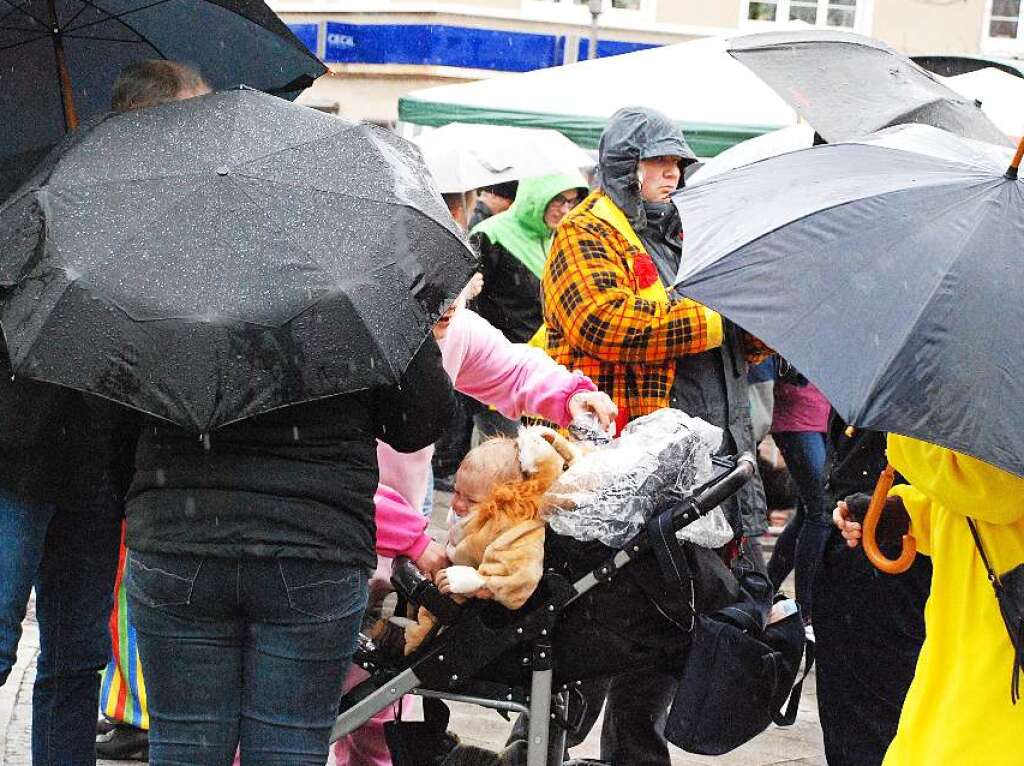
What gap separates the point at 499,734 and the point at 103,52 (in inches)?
105

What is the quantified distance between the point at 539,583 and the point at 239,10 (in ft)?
5.49

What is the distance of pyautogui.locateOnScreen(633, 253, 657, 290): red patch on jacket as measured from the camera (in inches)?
209

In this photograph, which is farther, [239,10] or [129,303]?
[239,10]

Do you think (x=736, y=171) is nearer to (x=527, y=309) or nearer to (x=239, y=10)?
(x=239, y=10)

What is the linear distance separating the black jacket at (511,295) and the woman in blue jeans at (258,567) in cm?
587

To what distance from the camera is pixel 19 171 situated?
413 centimetres

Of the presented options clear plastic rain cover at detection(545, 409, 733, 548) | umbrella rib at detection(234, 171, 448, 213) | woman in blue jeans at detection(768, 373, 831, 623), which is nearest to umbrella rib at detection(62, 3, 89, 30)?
Answer: umbrella rib at detection(234, 171, 448, 213)

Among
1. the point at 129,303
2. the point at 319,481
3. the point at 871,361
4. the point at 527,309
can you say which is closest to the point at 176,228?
the point at 129,303

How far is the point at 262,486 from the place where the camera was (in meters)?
3.34

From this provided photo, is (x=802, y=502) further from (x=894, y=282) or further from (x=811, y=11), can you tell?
(x=811, y=11)

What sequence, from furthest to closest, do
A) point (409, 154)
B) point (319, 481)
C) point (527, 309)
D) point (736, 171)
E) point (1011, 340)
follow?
point (527, 309) → point (736, 171) → point (409, 154) → point (319, 481) → point (1011, 340)

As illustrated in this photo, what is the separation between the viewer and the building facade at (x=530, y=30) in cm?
2538

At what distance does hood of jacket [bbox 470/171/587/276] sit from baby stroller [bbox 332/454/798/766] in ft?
17.4

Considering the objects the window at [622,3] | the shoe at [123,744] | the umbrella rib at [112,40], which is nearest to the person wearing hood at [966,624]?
the umbrella rib at [112,40]
